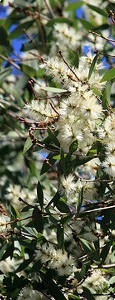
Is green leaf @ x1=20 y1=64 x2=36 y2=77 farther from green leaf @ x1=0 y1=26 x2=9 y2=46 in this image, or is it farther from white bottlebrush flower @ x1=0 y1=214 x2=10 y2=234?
white bottlebrush flower @ x1=0 y1=214 x2=10 y2=234

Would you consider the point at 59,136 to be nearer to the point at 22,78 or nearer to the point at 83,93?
the point at 83,93

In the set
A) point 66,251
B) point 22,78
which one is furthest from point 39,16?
point 66,251

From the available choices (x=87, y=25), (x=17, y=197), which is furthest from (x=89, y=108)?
(x=87, y=25)

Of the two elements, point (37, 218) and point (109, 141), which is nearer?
point (109, 141)

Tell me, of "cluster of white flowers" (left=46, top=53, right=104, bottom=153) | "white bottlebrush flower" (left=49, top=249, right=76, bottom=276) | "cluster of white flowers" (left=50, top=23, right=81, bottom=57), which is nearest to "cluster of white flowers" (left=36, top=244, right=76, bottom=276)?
"white bottlebrush flower" (left=49, top=249, right=76, bottom=276)

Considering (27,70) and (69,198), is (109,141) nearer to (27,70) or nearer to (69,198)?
A: (69,198)

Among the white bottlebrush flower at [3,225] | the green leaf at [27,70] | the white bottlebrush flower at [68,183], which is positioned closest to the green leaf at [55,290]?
the white bottlebrush flower at [3,225]
